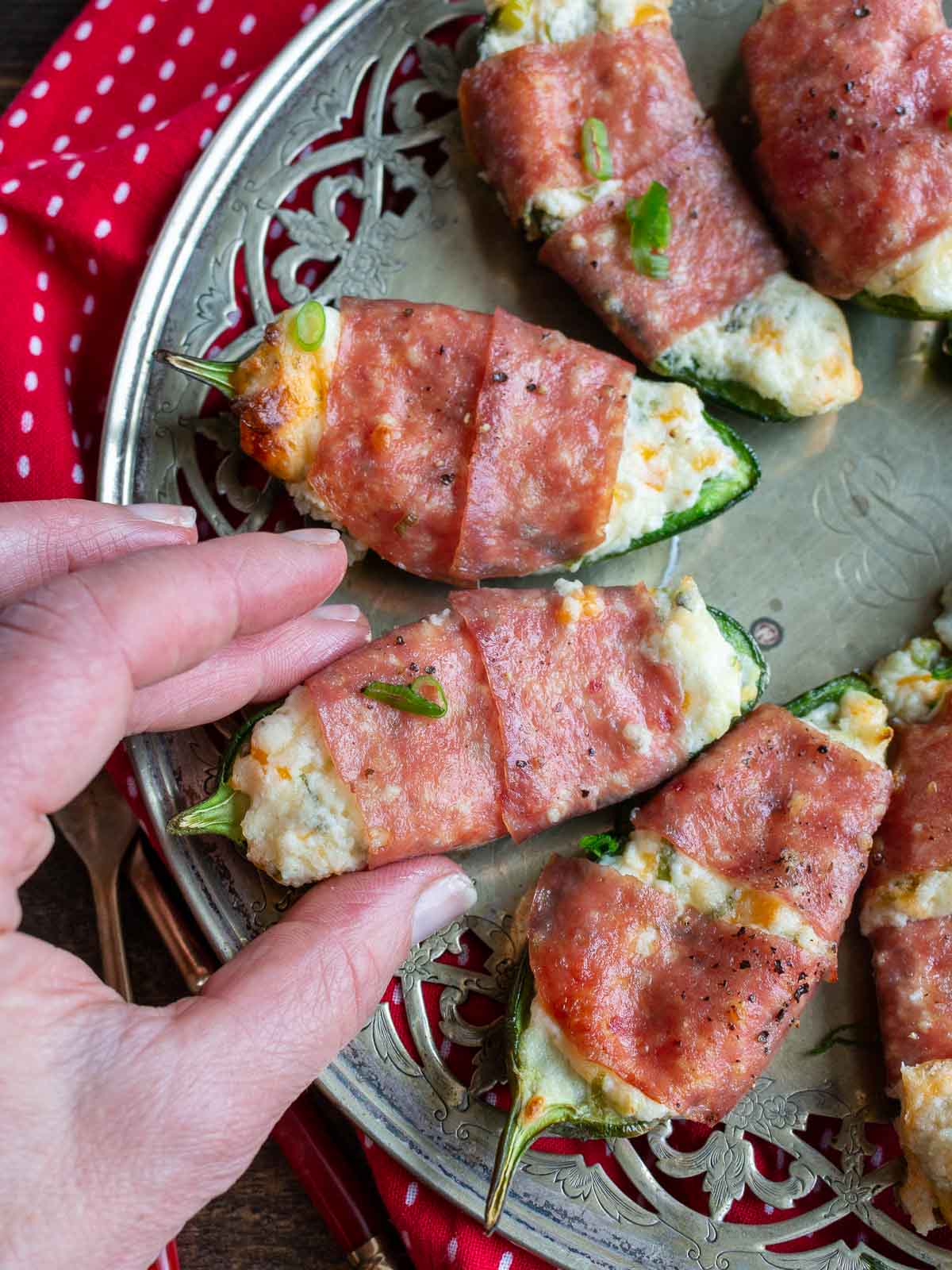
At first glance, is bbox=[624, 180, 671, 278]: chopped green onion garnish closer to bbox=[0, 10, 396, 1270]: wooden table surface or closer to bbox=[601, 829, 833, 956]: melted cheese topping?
bbox=[601, 829, 833, 956]: melted cheese topping

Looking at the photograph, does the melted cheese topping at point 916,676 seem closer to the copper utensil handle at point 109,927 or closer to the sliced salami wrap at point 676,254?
the sliced salami wrap at point 676,254

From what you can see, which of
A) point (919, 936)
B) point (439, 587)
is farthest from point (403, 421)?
point (919, 936)

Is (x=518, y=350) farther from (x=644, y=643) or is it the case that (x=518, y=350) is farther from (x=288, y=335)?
(x=644, y=643)

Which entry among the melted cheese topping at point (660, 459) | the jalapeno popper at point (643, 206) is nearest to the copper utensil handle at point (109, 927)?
the melted cheese topping at point (660, 459)

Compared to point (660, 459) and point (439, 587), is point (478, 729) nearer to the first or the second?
point (439, 587)

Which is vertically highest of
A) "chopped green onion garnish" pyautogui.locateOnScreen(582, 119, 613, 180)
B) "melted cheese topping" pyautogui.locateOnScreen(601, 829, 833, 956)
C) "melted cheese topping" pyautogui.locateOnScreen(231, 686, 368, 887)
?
"chopped green onion garnish" pyautogui.locateOnScreen(582, 119, 613, 180)

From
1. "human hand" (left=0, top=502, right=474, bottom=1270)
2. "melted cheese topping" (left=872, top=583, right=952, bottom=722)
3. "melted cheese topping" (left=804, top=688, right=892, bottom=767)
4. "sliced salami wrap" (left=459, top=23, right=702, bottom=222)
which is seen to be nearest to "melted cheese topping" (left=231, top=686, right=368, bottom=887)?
"human hand" (left=0, top=502, right=474, bottom=1270)
